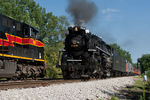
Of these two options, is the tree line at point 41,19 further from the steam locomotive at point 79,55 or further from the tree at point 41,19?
the steam locomotive at point 79,55

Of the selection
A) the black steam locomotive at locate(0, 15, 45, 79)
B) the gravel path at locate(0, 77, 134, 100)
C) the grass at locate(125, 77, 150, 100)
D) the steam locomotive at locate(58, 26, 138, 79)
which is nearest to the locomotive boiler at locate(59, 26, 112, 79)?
the steam locomotive at locate(58, 26, 138, 79)

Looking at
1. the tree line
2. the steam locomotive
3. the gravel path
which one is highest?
the tree line

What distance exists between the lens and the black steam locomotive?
1232 centimetres

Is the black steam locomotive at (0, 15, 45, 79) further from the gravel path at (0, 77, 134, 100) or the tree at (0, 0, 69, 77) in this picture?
the tree at (0, 0, 69, 77)

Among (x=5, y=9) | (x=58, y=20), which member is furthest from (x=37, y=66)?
(x=58, y=20)

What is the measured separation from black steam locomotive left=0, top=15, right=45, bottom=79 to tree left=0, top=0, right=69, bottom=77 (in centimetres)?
1574

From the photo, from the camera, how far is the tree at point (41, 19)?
115ft

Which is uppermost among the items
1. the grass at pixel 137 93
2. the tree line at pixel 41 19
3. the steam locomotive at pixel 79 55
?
the tree line at pixel 41 19

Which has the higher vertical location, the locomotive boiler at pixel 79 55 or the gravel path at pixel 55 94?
the locomotive boiler at pixel 79 55

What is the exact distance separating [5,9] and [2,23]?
2392cm

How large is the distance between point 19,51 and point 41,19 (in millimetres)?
31122

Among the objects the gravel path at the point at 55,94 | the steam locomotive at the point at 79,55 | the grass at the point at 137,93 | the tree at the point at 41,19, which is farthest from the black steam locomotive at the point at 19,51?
the tree at the point at 41,19

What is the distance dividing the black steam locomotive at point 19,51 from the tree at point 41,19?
51.6 feet

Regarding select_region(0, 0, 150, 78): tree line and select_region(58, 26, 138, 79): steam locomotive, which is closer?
select_region(58, 26, 138, 79): steam locomotive
